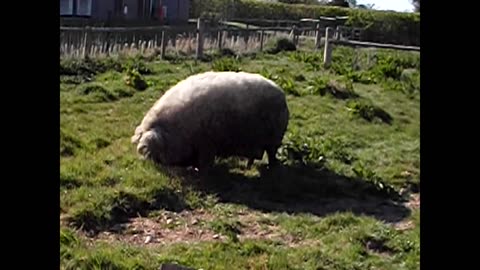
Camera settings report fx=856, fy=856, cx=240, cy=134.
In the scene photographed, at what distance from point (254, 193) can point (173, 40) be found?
411 inches

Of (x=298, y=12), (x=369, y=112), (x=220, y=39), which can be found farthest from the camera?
(x=298, y=12)

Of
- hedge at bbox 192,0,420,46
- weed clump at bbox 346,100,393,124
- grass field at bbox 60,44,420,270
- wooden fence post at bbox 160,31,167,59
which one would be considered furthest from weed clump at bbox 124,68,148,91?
hedge at bbox 192,0,420,46

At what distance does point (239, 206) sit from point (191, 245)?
1.47 metres

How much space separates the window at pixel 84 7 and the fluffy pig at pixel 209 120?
15838 mm

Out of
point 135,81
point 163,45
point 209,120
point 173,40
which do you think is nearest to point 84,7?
point 173,40

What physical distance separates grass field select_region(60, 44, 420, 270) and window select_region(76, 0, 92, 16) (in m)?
10.9

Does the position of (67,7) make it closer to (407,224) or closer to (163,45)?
(163,45)

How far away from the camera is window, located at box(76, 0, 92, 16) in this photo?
23.3 metres

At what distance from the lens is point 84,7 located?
23.6 m

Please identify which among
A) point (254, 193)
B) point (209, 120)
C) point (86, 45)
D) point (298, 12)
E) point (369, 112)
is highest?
point (209, 120)

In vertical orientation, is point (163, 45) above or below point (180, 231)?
above

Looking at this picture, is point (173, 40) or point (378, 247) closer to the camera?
point (378, 247)

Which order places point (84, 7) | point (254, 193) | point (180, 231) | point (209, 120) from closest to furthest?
point (180, 231), point (254, 193), point (209, 120), point (84, 7)
